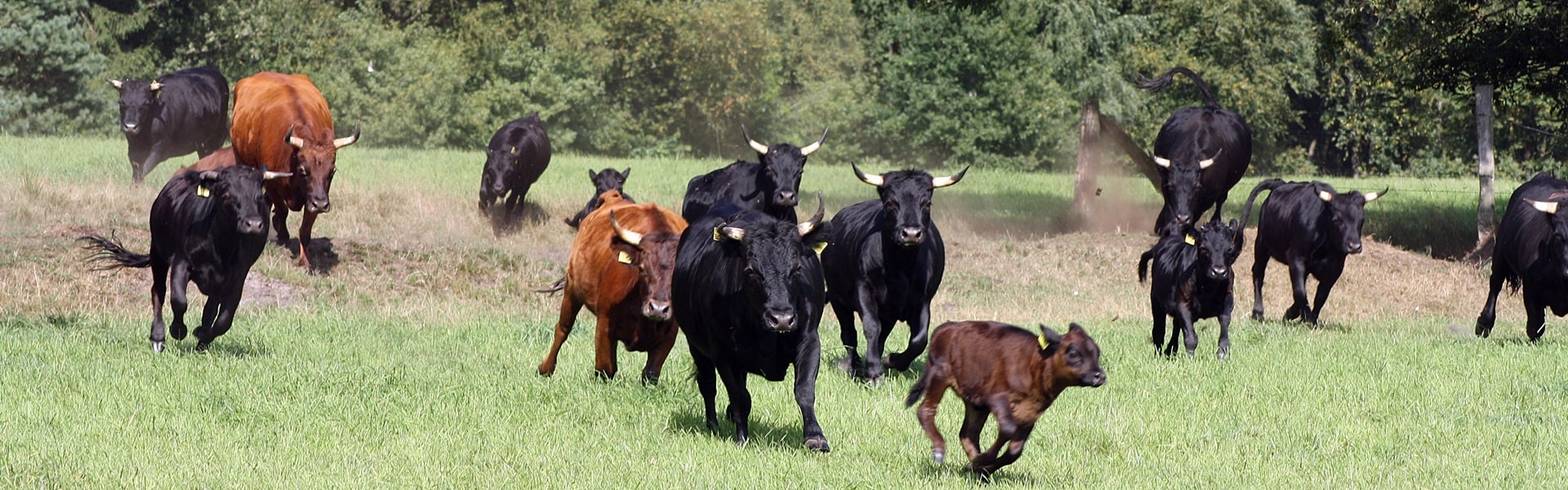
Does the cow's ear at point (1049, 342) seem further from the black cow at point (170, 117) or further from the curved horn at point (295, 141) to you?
the black cow at point (170, 117)

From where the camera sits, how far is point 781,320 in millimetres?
7930

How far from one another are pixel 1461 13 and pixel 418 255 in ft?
49.8

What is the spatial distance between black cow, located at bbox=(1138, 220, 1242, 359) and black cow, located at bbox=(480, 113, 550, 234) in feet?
39.6

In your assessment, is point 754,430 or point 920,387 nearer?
point 920,387

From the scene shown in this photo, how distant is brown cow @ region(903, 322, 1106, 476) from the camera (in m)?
7.26

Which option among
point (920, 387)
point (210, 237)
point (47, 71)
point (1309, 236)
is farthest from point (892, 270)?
point (47, 71)

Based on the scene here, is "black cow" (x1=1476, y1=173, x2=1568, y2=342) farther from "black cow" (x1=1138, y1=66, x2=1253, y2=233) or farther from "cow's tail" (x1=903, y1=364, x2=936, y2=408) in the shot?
"cow's tail" (x1=903, y1=364, x2=936, y2=408)

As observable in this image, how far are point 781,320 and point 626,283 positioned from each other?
288 cm

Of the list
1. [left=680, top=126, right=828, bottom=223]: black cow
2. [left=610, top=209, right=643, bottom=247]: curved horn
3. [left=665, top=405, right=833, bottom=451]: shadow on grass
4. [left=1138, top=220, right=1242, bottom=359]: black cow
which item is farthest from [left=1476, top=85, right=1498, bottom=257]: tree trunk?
[left=610, top=209, right=643, bottom=247]: curved horn

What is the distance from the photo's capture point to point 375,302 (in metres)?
17.6

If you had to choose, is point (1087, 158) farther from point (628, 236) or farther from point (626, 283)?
point (628, 236)

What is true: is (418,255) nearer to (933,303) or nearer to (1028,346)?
(933,303)

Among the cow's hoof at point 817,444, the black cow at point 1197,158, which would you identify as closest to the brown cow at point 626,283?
the cow's hoof at point 817,444

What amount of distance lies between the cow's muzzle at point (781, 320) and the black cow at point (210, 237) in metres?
5.21
